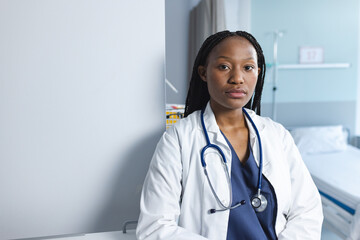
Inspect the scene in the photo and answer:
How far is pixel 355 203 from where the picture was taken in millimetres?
1887

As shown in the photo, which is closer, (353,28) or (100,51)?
(100,51)

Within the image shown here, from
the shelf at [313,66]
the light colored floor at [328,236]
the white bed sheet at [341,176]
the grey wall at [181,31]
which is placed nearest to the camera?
the white bed sheet at [341,176]

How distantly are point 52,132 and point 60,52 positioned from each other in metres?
0.26

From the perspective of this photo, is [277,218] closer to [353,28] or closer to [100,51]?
[100,51]

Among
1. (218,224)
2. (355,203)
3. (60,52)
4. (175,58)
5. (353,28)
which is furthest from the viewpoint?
(353,28)

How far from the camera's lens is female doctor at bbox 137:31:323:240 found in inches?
34.8

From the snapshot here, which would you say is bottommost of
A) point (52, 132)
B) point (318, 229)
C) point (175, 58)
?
point (318, 229)

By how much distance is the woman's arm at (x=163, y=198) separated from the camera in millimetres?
844

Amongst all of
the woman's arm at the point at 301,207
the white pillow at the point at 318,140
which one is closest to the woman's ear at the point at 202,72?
the woman's arm at the point at 301,207

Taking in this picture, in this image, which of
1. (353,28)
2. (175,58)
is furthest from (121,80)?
(353,28)

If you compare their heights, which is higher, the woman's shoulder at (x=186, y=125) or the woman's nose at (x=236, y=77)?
the woman's nose at (x=236, y=77)

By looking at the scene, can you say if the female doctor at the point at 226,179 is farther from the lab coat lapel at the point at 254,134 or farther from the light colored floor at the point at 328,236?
the light colored floor at the point at 328,236

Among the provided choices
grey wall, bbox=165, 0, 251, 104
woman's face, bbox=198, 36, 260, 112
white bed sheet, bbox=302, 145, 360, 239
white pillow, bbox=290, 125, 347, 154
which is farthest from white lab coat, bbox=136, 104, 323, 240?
white pillow, bbox=290, 125, 347, 154

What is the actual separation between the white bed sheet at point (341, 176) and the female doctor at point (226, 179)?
1.05m
